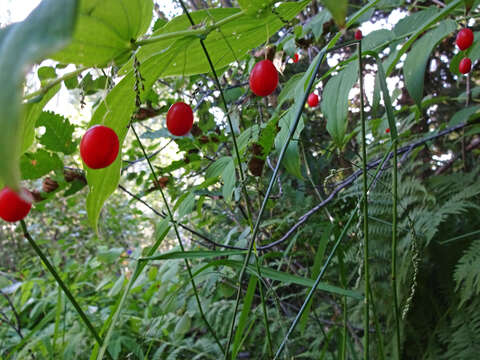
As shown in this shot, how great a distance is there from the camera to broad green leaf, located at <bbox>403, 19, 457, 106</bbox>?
76 cm

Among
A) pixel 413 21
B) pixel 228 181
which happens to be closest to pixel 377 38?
pixel 413 21

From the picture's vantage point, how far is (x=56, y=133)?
36.5 inches

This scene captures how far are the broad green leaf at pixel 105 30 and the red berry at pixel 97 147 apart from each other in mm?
89

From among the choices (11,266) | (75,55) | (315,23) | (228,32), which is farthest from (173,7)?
(11,266)

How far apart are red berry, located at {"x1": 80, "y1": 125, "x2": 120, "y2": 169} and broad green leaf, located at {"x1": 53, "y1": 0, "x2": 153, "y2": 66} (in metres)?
0.09

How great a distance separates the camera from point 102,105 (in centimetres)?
54

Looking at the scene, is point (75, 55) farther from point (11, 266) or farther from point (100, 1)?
point (11, 266)

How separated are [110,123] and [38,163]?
1.52ft

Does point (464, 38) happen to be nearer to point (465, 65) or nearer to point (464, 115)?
point (465, 65)

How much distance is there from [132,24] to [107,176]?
0.84ft

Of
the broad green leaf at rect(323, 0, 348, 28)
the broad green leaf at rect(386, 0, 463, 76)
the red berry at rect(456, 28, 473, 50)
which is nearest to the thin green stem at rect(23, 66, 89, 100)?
the broad green leaf at rect(323, 0, 348, 28)

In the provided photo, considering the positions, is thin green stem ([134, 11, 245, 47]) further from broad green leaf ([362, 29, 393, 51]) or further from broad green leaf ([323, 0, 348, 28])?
broad green leaf ([362, 29, 393, 51])

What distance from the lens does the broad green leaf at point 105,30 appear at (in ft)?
1.32

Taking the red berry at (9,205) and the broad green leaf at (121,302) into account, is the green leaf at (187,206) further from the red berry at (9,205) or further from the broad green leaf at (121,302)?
the red berry at (9,205)
